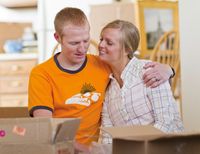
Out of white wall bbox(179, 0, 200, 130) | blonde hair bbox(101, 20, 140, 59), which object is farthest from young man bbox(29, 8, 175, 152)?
white wall bbox(179, 0, 200, 130)

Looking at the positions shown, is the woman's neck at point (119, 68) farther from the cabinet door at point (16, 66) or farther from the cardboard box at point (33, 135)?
the cabinet door at point (16, 66)

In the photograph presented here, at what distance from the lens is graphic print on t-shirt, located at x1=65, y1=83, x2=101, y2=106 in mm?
1703

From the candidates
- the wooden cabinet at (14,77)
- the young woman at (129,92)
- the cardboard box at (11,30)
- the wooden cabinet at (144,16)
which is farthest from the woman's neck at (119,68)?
the cardboard box at (11,30)

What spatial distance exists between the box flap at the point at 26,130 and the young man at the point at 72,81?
47 cm

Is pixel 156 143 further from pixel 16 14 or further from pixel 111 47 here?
pixel 16 14

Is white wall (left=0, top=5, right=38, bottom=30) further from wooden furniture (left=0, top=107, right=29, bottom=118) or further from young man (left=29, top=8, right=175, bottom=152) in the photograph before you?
young man (left=29, top=8, right=175, bottom=152)

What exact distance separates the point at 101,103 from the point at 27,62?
8.56 ft

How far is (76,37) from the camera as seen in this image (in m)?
1.68

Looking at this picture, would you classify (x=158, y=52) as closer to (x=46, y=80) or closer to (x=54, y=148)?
(x=46, y=80)

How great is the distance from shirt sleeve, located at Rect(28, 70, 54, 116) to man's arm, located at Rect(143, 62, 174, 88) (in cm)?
37

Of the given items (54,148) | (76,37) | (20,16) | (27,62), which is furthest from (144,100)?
(20,16)

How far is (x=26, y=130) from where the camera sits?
3.78 ft

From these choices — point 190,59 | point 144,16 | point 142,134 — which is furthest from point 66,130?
point 144,16

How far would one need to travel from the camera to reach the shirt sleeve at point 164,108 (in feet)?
5.45
